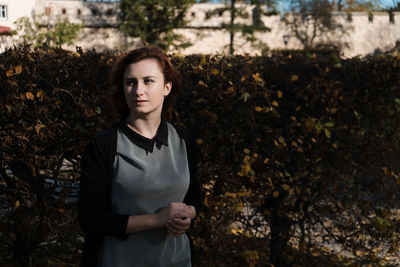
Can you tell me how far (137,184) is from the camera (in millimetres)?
1763

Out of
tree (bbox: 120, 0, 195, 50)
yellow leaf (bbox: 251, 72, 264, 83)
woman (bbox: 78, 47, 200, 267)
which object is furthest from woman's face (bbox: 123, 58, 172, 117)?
tree (bbox: 120, 0, 195, 50)

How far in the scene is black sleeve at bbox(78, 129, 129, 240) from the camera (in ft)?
5.64

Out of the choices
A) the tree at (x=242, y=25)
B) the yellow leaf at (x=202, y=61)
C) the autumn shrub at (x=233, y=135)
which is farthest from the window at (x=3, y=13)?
the yellow leaf at (x=202, y=61)

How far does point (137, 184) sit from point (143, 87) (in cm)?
43

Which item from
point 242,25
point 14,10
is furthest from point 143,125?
point 14,10

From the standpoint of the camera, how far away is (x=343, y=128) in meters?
3.98

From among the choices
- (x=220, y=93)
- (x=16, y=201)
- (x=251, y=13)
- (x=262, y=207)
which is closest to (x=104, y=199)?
(x=220, y=93)

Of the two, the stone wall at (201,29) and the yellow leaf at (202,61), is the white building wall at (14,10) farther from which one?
the yellow leaf at (202,61)

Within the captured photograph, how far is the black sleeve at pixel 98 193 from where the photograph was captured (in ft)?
5.64

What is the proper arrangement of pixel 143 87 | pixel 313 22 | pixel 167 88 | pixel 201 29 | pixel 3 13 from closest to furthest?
pixel 143 87 → pixel 167 88 → pixel 3 13 → pixel 313 22 → pixel 201 29

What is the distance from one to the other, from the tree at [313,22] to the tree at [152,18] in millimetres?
12261

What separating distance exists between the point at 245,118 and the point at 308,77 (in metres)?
0.75

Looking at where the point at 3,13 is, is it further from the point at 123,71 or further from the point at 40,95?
the point at 123,71

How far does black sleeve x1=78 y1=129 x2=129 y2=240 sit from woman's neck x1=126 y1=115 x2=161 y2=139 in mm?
163
